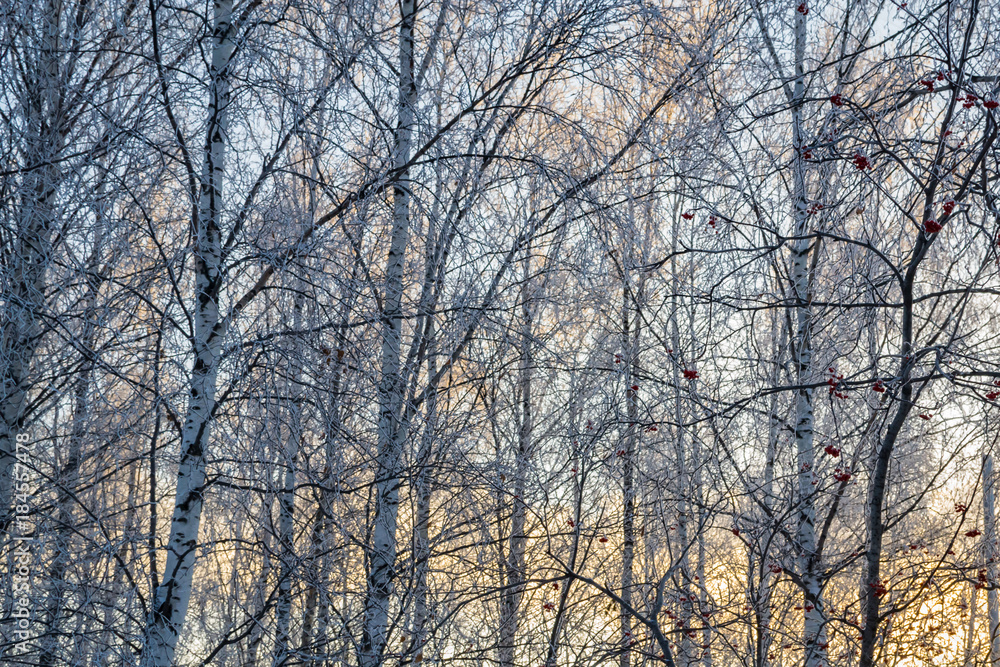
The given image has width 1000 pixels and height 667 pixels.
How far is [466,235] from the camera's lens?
3.49m

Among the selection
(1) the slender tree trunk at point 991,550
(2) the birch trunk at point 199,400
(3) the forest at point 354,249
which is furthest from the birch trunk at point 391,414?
(1) the slender tree trunk at point 991,550

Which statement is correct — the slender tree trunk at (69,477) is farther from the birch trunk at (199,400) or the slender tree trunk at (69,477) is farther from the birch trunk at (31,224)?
the birch trunk at (199,400)

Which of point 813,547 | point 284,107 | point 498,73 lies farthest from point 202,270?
point 813,547

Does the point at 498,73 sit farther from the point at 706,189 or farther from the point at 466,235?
the point at 706,189

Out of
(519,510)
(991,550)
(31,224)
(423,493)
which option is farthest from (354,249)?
(991,550)

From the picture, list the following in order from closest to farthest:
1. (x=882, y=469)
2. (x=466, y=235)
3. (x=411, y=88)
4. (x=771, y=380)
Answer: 1. (x=882, y=469)
2. (x=466, y=235)
3. (x=411, y=88)
4. (x=771, y=380)

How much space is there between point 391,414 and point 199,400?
2.77 ft

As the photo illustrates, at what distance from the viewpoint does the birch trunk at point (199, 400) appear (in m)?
3.27

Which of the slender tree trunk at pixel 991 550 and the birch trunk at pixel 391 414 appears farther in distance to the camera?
the slender tree trunk at pixel 991 550

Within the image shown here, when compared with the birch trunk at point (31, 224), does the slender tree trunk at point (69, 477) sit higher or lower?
lower

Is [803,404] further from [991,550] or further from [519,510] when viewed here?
[991,550]

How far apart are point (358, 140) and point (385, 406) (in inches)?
46.1

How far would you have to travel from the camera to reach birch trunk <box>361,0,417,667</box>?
3600 mm

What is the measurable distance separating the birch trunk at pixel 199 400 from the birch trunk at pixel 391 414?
719mm
